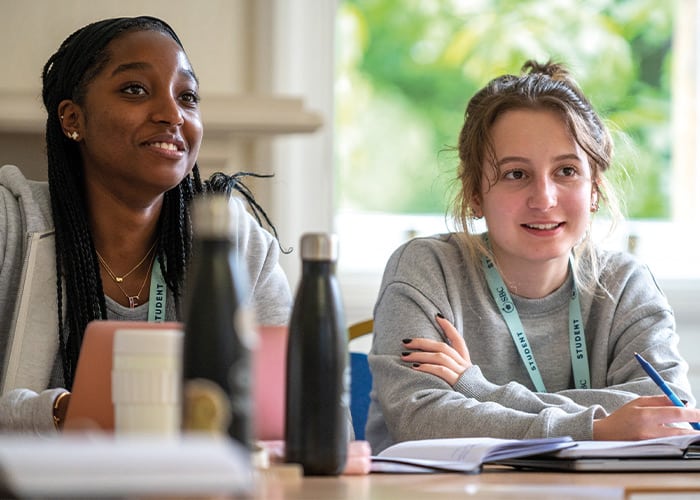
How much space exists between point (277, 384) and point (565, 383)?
0.91 m

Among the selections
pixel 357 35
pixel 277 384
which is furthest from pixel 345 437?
pixel 357 35

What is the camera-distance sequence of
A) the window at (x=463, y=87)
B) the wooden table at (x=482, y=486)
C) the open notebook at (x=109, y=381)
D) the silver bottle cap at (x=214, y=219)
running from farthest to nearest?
the window at (x=463, y=87) → the open notebook at (x=109, y=381) → the wooden table at (x=482, y=486) → the silver bottle cap at (x=214, y=219)

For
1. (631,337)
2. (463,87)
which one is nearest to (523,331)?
(631,337)

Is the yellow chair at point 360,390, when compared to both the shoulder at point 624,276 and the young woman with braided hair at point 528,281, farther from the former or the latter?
the shoulder at point 624,276

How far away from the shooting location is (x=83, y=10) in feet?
9.02

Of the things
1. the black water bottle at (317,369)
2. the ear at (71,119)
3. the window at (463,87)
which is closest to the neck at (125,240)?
the ear at (71,119)

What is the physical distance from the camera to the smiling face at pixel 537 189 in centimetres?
196

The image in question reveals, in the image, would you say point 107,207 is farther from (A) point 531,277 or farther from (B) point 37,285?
(A) point 531,277

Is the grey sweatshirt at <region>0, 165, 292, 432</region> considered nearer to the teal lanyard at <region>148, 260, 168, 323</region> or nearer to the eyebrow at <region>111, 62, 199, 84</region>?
the teal lanyard at <region>148, 260, 168, 323</region>

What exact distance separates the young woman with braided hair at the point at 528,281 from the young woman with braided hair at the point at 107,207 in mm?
252

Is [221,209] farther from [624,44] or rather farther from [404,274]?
[624,44]

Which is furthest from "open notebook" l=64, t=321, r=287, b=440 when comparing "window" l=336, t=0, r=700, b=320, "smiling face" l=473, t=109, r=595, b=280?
"window" l=336, t=0, r=700, b=320

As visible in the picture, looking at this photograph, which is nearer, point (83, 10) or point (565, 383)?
point (565, 383)

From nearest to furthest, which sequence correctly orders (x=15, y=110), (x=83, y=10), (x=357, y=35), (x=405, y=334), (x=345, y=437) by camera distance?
(x=345, y=437)
(x=405, y=334)
(x=15, y=110)
(x=83, y=10)
(x=357, y=35)
